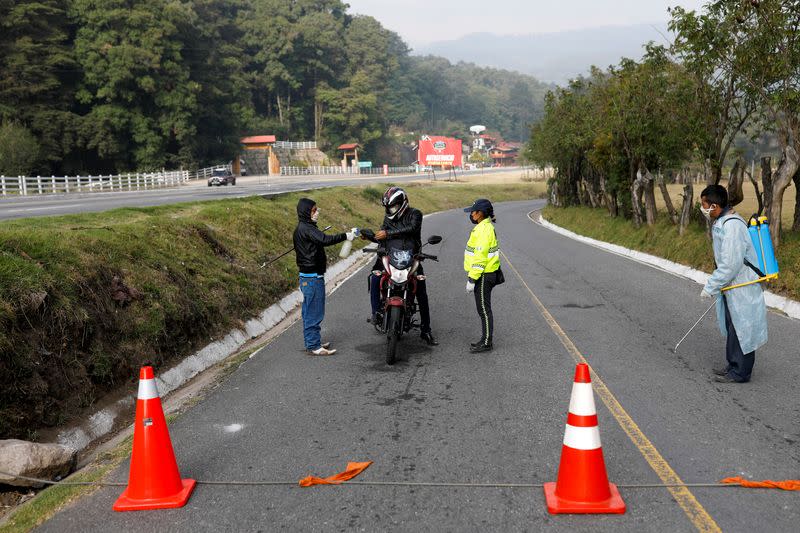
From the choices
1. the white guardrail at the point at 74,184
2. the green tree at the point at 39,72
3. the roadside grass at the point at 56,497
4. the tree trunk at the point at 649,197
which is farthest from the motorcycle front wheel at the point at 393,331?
the green tree at the point at 39,72

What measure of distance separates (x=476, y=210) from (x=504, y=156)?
163 meters

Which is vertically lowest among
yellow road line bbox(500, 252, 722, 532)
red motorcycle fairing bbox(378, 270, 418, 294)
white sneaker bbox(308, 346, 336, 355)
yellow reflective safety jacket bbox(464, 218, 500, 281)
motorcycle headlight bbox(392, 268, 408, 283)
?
white sneaker bbox(308, 346, 336, 355)

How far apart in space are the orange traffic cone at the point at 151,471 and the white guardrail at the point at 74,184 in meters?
35.3

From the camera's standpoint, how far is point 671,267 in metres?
18.7

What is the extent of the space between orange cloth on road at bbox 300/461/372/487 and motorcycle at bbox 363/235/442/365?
321 cm

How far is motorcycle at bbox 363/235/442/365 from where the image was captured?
8445 millimetres

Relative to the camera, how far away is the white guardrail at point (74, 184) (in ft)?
123

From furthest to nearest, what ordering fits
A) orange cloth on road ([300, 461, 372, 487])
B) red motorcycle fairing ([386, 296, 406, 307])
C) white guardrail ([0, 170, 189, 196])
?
white guardrail ([0, 170, 189, 196])
red motorcycle fairing ([386, 296, 406, 307])
orange cloth on road ([300, 461, 372, 487])

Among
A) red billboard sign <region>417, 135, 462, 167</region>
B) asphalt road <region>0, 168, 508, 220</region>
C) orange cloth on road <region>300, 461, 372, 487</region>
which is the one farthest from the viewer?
red billboard sign <region>417, 135, 462, 167</region>

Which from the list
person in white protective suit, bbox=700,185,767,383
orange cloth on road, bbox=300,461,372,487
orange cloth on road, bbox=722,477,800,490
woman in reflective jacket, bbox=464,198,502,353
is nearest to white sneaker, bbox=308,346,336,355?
woman in reflective jacket, bbox=464,198,502,353

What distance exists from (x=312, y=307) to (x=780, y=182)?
37.5ft

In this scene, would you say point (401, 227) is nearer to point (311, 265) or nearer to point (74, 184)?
point (311, 265)

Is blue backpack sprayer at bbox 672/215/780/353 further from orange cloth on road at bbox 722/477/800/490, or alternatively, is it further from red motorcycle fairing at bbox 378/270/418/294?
red motorcycle fairing at bbox 378/270/418/294

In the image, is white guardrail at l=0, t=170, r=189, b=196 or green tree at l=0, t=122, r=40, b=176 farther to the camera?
green tree at l=0, t=122, r=40, b=176
